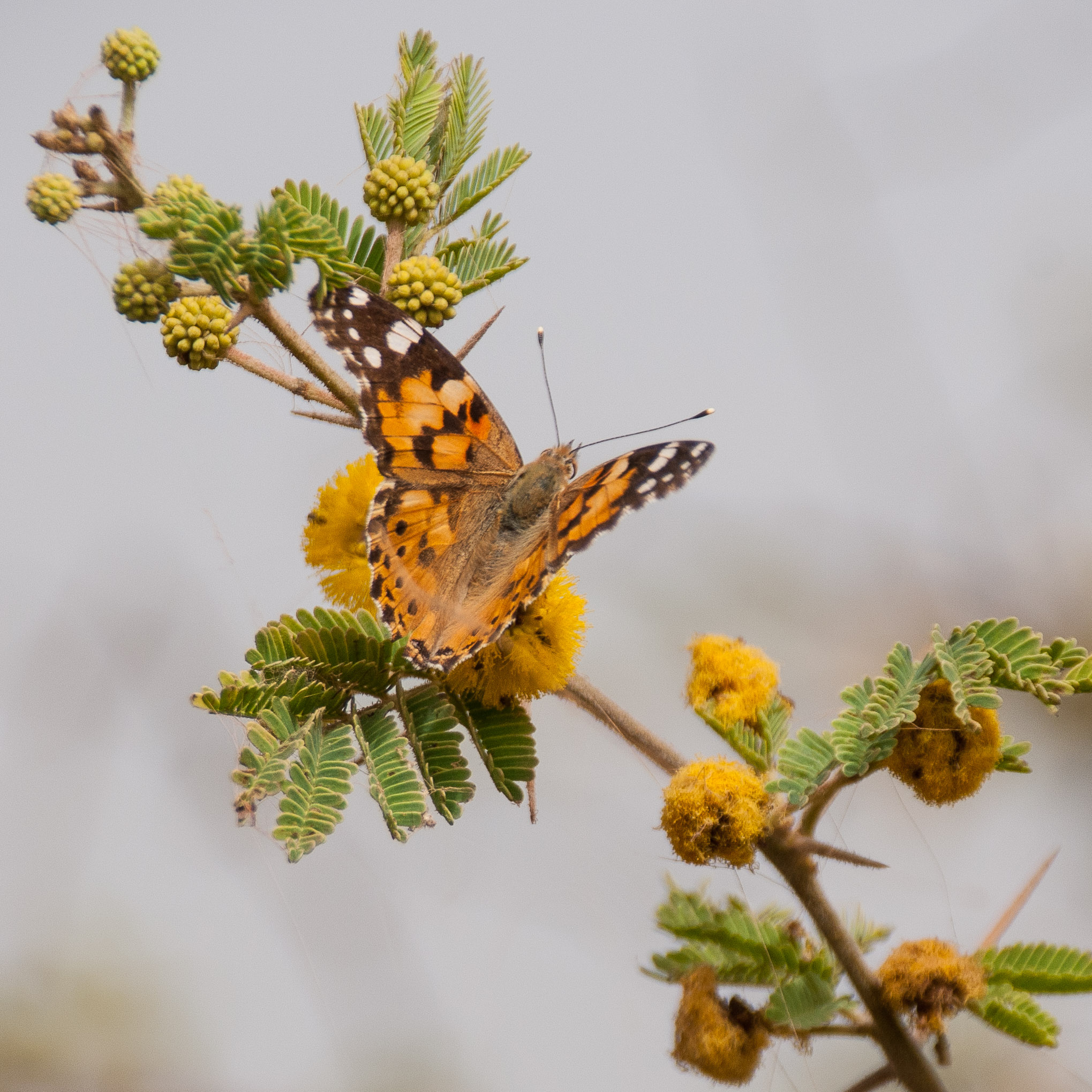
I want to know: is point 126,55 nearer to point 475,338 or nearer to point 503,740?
point 475,338

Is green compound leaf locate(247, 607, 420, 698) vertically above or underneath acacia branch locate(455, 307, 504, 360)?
underneath

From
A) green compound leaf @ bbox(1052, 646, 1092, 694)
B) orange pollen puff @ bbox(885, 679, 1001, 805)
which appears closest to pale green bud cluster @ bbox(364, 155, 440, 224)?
orange pollen puff @ bbox(885, 679, 1001, 805)

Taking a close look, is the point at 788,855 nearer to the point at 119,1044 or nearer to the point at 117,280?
the point at 117,280

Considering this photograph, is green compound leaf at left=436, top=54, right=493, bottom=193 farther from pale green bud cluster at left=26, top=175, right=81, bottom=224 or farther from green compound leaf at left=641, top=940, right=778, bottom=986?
green compound leaf at left=641, top=940, right=778, bottom=986

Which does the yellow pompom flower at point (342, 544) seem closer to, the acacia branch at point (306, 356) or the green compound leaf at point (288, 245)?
the acacia branch at point (306, 356)

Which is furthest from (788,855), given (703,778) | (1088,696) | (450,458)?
(1088,696)

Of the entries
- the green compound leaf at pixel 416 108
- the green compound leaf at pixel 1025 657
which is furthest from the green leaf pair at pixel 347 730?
the green compound leaf at pixel 416 108
